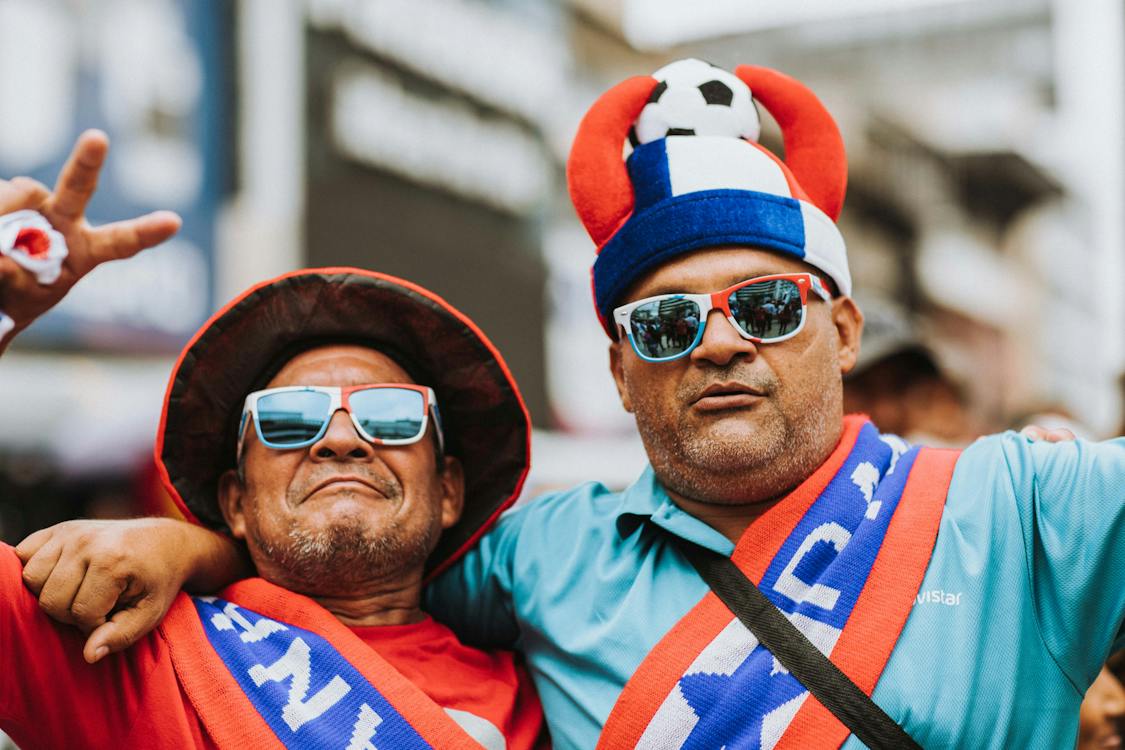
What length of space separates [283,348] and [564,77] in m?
10.7

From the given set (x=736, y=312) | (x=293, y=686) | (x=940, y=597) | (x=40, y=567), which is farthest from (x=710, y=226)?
(x=40, y=567)

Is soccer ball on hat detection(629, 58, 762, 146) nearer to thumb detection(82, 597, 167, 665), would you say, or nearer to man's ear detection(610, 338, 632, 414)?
man's ear detection(610, 338, 632, 414)

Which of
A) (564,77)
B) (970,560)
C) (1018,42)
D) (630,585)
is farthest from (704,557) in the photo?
(1018,42)

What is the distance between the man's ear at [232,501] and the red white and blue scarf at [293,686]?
34 cm

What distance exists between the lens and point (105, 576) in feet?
7.86

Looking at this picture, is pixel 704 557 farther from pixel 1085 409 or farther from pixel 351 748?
pixel 1085 409

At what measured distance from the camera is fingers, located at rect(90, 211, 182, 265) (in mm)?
2496

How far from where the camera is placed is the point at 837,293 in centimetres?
300

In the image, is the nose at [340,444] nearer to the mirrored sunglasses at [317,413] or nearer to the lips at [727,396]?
the mirrored sunglasses at [317,413]

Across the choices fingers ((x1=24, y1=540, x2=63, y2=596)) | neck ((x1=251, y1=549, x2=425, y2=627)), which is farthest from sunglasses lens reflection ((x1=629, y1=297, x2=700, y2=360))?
fingers ((x1=24, y1=540, x2=63, y2=596))

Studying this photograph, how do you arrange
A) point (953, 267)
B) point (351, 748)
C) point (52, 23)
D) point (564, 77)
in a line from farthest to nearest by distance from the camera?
point (953, 267), point (564, 77), point (52, 23), point (351, 748)

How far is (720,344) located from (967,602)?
29.9 inches

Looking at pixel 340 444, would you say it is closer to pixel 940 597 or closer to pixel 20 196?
pixel 20 196

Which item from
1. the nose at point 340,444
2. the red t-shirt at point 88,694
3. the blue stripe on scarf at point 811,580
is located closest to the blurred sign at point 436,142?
the nose at point 340,444
